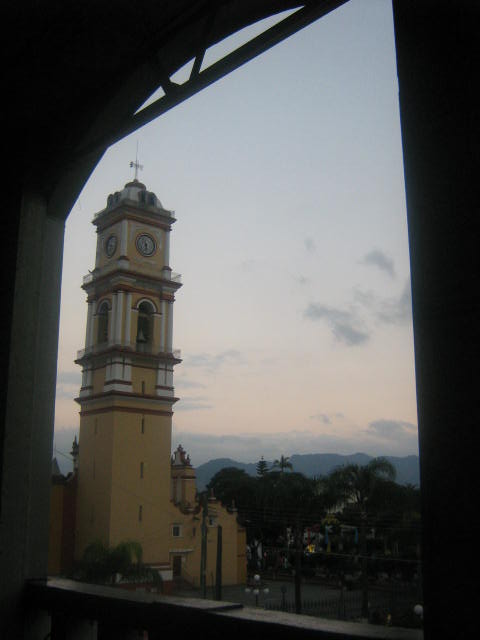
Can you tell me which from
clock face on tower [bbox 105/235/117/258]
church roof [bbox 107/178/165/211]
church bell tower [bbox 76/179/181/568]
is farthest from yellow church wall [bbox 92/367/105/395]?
church roof [bbox 107/178/165/211]

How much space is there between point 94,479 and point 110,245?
9798mm

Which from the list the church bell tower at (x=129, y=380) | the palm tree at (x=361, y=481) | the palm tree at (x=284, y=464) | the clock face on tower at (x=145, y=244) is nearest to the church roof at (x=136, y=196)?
the church bell tower at (x=129, y=380)

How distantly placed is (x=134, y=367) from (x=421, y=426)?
2622cm

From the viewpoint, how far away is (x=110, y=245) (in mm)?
27781

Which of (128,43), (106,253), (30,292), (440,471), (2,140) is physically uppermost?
(106,253)

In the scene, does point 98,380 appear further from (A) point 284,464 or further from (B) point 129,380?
(A) point 284,464

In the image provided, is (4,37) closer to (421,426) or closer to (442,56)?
(442,56)

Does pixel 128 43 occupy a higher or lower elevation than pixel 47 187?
higher

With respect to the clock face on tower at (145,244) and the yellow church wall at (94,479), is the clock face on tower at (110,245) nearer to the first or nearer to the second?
the clock face on tower at (145,244)

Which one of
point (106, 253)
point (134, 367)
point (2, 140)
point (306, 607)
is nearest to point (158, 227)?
point (106, 253)

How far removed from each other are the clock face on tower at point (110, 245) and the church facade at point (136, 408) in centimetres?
6

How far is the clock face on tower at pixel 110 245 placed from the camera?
27.5 m

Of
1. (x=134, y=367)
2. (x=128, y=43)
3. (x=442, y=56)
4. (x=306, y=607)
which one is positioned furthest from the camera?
(x=134, y=367)

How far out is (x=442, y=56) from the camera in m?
1.38
